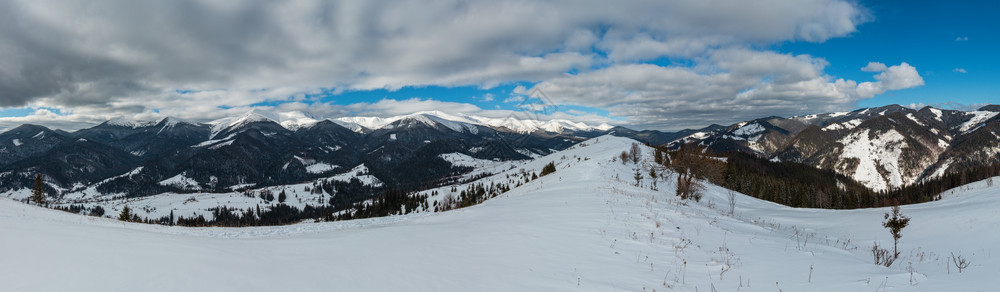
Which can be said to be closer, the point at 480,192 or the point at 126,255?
the point at 126,255

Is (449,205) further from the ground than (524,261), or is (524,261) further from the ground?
(524,261)

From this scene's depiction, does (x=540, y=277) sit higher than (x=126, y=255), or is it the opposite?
(x=126, y=255)

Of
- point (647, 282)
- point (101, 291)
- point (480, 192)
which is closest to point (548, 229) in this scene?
point (647, 282)

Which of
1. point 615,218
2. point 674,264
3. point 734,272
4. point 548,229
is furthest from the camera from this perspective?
point 615,218

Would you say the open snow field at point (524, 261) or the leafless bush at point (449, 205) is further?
the leafless bush at point (449, 205)

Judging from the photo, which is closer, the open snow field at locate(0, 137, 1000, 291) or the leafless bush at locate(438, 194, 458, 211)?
the open snow field at locate(0, 137, 1000, 291)

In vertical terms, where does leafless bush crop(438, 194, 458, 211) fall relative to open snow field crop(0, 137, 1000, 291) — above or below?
below

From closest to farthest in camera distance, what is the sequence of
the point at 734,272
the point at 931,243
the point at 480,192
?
A: 1. the point at 734,272
2. the point at 931,243
3. the point at 480,192

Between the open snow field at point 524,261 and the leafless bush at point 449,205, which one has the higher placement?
the open snow field at point 524,261

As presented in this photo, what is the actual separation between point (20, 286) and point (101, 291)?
172cm

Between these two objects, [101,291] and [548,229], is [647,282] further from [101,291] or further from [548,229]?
[101,291]

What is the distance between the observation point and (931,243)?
12.1m

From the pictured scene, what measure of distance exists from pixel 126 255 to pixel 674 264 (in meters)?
13.2

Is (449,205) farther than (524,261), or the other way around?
(449,205)
